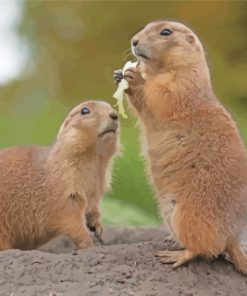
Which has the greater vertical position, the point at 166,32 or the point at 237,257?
the point at 166,32

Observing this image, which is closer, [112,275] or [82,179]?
[112,275]

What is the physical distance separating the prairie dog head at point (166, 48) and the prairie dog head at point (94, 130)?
1.07 ft

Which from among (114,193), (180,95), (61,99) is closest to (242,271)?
(180,95)

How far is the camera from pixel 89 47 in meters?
10.6

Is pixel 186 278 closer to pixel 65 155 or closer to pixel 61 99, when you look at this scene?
pixel 65 155

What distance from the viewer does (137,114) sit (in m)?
3.83

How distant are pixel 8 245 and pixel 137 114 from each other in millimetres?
919

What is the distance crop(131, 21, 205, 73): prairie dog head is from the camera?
12.6ft

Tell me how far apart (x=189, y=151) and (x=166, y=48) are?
48 centimetres

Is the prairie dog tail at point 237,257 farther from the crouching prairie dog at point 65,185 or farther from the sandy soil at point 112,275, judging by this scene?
the crouching prairie dog at point 65,185

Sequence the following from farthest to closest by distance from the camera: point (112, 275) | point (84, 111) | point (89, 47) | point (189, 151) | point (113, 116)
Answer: point (89, 47) → point (84, 111) → point (113, 116) → point (189, 151) → point (112, 275)

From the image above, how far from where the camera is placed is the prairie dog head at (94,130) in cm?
407

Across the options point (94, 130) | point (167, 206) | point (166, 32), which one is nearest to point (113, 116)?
point (94, 130)

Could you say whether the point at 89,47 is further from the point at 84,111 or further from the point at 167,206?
the point at 167,206
